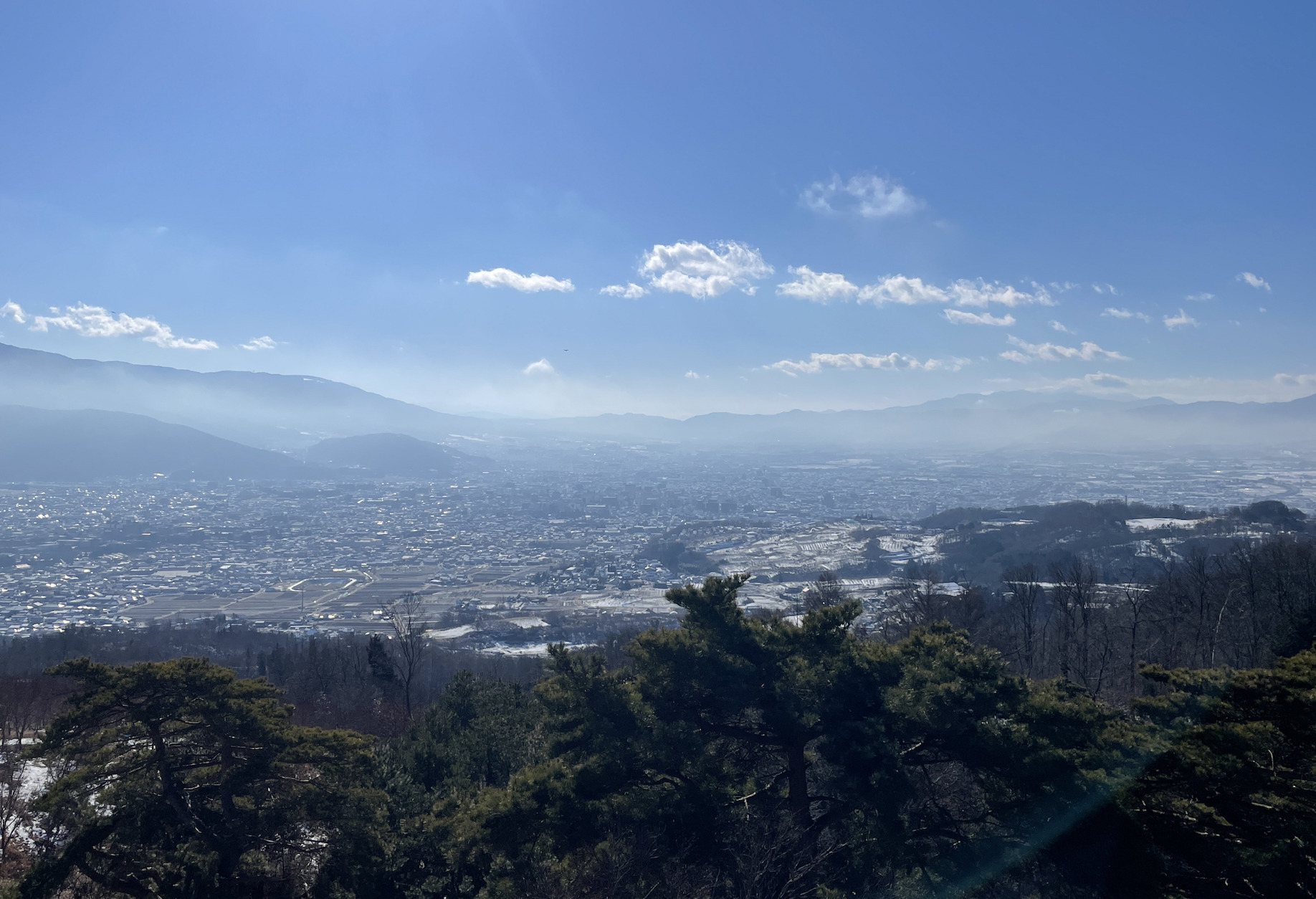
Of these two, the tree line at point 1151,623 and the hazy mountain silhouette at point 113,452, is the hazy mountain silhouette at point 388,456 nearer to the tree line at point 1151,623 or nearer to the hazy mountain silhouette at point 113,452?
the hazy mountain silhouette at point 113,452

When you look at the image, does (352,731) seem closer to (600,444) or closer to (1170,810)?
(1170,810)

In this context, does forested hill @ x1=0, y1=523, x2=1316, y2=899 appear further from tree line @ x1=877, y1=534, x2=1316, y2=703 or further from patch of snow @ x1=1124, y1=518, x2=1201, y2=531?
patch of snow @ x1=1124, y1=518, x2=1201, y2=531

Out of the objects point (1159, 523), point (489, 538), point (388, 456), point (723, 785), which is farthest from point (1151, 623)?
point (388, 456)

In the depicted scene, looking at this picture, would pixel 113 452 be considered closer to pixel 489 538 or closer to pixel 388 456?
Answer: pixel 388 456

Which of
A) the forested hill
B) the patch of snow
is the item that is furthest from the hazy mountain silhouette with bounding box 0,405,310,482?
the forested hill

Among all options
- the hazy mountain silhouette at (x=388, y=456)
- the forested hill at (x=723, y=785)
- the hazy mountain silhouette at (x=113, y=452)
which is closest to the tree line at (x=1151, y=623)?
the forested hill at (x=723, y=785)

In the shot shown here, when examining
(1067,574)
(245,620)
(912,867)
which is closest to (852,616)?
(912,867)
